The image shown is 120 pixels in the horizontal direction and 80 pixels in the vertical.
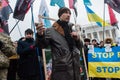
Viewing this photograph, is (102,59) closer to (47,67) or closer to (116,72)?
(116,72)

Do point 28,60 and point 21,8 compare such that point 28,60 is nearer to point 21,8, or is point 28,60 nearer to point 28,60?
point 28,60

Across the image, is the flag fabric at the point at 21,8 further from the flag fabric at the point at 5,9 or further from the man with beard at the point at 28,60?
the man with beard at the point at 28,60

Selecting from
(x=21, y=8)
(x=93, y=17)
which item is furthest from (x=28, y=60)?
(x=93, y=17)

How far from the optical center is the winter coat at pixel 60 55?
5.09m

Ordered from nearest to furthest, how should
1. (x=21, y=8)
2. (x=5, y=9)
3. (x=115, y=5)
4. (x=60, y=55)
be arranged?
1. (x=60, y=55)
2. (x=21, y=8)
3. (x=5, y=9)
4. (x=115, y=5)

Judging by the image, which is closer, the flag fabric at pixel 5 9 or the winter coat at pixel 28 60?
the winter coat at pixel 28 60

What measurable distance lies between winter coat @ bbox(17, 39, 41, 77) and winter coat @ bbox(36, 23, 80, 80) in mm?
3143

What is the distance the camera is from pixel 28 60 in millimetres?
8477

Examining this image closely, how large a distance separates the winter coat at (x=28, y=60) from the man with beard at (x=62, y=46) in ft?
10.3

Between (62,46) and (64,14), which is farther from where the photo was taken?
(64,14)

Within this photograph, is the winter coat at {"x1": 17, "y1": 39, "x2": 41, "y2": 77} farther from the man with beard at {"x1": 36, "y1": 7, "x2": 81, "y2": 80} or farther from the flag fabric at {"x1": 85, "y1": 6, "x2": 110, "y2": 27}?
the flag fabric at {"x1": 85, "y1": 6, "x2": 110, "y2": 27}

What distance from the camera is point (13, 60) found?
28.6 feet

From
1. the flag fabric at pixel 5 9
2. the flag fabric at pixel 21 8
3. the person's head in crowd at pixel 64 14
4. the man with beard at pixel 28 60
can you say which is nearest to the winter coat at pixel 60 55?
the person's head in crowd at pixel 64 14

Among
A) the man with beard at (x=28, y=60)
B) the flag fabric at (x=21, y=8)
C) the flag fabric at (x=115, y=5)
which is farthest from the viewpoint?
the flag fabric at (x=115, y=5)
